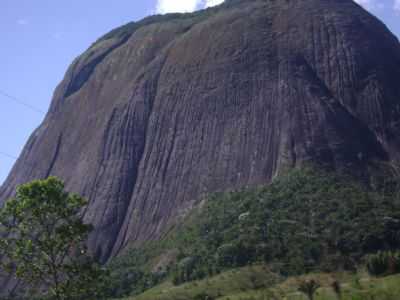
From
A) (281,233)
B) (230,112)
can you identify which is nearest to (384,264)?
(281,233)

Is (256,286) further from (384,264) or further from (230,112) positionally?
(230,112)

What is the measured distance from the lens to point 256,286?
160 ft

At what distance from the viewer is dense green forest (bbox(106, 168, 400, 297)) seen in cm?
5181

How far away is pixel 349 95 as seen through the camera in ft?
243

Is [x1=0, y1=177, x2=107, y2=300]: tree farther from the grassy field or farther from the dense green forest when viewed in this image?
the dense green forest

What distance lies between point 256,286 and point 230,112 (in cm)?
3095

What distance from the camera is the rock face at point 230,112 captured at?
7081 centimetres

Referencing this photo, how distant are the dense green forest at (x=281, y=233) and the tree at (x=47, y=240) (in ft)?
91.8

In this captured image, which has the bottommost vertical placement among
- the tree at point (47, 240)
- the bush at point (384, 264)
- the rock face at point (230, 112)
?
the tree at point (47, 240)

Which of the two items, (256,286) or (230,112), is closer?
(256,286)

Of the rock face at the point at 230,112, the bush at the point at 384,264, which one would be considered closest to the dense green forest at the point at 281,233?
the bush at the point at 384,264

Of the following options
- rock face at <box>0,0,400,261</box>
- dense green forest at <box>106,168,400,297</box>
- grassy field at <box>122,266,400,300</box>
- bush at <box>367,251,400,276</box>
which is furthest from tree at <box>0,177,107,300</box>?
rock face at <box>0,0,400,261</box>

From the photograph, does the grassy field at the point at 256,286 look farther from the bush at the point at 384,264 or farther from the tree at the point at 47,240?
the tree at the point at 47,240

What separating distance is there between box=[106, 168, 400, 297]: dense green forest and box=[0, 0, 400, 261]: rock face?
471 cm
